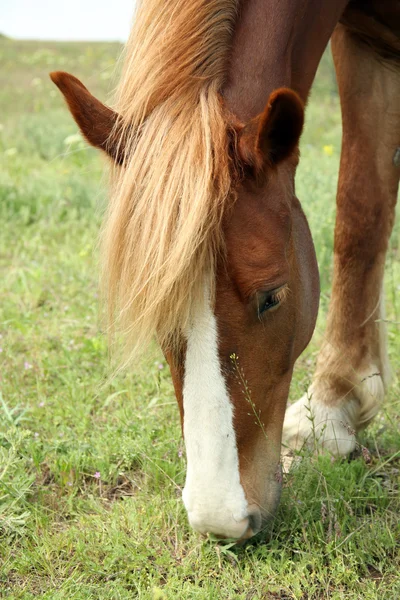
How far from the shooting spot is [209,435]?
5.82ft

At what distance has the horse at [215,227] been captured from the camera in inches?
67.0

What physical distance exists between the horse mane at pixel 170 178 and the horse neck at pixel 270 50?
0.05 metres

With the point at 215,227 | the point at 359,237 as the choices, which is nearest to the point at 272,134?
the point at 215,227

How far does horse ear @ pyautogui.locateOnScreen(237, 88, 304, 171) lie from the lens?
1637mm

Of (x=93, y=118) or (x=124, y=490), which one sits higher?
(x=93, y=118)

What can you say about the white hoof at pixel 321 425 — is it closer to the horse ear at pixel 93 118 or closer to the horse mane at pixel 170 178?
the horse mane at pixel 170 178

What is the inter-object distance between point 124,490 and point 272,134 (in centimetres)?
140

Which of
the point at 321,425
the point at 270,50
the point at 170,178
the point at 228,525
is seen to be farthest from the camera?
the point at 321,425

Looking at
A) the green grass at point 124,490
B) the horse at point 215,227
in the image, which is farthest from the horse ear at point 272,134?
the green grass at point 124,490

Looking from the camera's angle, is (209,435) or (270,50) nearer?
(209,435)

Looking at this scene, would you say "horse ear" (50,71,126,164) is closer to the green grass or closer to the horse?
the horse

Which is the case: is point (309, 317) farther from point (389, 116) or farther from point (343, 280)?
point (389, 116)

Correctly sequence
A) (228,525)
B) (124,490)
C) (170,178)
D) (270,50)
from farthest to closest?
(124,490), (270,50), (228,525), (170,178)

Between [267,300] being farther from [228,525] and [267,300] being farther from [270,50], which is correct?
[270,50]
